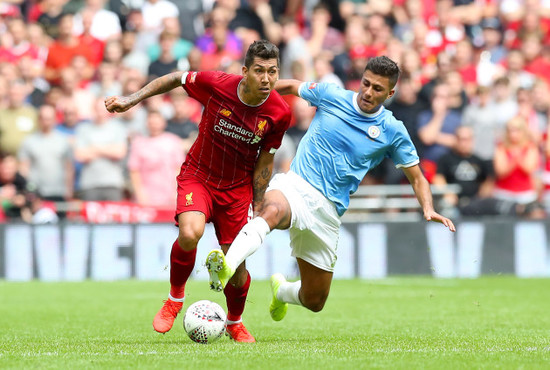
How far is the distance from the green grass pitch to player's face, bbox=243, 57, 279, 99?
2096mm

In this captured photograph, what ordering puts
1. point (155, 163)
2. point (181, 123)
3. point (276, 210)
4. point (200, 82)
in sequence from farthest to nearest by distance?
point (181, 123)
point (155, 163)
point (200, 82)
point (276, 210)

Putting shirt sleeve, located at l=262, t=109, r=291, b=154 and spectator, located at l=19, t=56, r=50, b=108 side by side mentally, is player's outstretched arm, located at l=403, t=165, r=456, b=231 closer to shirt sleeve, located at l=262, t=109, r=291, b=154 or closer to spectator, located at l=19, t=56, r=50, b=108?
shirt sleeve, located at l=262, t=109, r=291, b=154

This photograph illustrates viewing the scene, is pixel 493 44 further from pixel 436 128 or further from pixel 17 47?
pixel 17 47

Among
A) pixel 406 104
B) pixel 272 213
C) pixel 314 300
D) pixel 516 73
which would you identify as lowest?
pixel 314 300

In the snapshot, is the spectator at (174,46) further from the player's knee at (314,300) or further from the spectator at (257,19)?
the player's knee at (314,300)

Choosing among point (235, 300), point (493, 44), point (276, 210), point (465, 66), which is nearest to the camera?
point (276, 210)

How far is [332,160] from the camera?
859 centimetres

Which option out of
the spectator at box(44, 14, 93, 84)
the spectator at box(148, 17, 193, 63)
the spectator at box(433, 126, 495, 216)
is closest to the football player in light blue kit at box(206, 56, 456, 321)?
the spectator at box(433, 126, 495, 216)

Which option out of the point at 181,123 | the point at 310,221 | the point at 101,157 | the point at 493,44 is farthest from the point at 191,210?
the point at 493,44

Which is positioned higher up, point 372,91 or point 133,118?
point 372,91

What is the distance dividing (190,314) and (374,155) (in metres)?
2.13

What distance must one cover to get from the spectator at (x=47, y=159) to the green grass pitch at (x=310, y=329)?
6.42 feet

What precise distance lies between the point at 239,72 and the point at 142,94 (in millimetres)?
9156

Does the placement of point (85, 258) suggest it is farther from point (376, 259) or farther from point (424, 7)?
point (424, 7)
